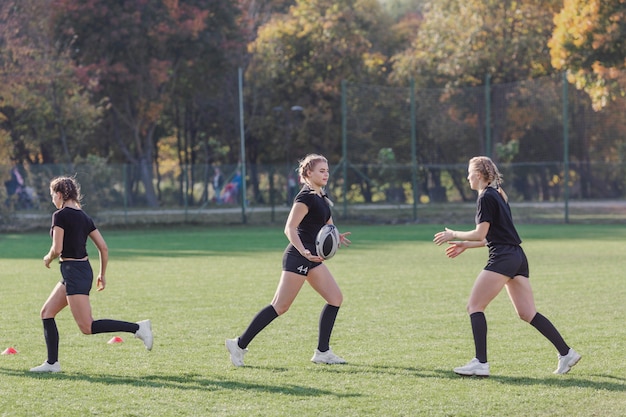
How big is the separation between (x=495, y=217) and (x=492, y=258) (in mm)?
340

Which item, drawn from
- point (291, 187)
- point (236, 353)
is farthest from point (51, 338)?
point (291, 187)

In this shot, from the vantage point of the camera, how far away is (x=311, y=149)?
156ft

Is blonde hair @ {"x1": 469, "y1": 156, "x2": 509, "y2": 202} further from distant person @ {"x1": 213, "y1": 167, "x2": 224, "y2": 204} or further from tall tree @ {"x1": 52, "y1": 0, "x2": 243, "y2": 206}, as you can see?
tall tree @ {"x1": 52, "y1": 0, "x2": 243, "y2": 206}

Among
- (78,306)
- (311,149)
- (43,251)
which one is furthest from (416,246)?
(311,149)

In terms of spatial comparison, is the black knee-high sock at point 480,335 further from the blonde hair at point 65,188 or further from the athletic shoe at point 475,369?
the blonde hair at point 65,188

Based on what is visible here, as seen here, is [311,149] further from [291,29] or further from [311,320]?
[311,320]

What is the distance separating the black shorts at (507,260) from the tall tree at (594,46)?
2407 centimetres

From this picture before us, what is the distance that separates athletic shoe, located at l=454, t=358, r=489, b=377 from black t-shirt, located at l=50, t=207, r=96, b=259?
10.5 feet

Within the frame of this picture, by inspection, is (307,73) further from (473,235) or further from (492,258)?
(473,235)

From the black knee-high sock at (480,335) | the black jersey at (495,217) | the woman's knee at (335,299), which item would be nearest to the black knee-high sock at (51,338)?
the woman's knee at (335,299)

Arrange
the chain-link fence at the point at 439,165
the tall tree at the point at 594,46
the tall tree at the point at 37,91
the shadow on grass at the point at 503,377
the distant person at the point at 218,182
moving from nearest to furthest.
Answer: the shadow on grass at the point at 503,377, the tall tree at the point at 594,46, the chain-link fence at the point at 439,165, the tall tree at the point at 37,91, the distant person at the point at 218,182

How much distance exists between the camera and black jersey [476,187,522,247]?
810cm

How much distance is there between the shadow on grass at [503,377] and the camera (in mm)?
7930

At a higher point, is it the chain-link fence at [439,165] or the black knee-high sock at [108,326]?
the chain-link fence at [439,165]
